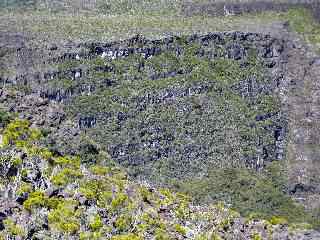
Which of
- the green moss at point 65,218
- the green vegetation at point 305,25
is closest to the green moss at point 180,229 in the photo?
the green moss at point 65,218

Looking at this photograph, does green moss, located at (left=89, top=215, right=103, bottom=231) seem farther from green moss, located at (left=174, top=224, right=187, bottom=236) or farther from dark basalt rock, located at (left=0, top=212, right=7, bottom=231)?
green moss, located at (left=174, top=224, right=187, bottom=236)

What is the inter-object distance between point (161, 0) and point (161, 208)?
10516 cm

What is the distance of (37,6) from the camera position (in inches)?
5197

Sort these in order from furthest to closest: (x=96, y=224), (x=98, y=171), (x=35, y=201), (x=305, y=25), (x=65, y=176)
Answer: (x=305, y=25)
(x=98, y=171)
(x=65, y=176)
(x=96, y=224)
(x=35, y=201)

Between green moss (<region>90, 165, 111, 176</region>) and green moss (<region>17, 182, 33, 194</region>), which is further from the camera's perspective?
green moss (<region>90, 165, 111, 176</region>)

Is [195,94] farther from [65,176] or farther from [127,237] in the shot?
[127,237]

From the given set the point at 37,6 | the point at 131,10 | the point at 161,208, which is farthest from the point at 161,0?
the point at 161,208

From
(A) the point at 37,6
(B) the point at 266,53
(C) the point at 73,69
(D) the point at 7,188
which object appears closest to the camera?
(D) the point at 7,188

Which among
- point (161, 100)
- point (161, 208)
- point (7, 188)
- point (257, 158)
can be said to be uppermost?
point (7, 188)

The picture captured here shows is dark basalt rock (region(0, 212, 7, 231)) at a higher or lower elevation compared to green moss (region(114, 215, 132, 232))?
higher

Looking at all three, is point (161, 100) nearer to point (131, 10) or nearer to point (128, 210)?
point (131, 10)

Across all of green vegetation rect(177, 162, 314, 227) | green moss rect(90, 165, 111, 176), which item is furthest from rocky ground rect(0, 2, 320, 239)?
green moss rect(90, 165, 111, 176)

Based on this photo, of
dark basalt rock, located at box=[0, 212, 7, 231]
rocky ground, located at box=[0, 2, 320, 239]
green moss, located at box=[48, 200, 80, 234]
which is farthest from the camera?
rocky ground, located at box=[0, 2, 320, 239]

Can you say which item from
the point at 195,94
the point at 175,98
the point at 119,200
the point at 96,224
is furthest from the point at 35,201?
the point at 195,94
